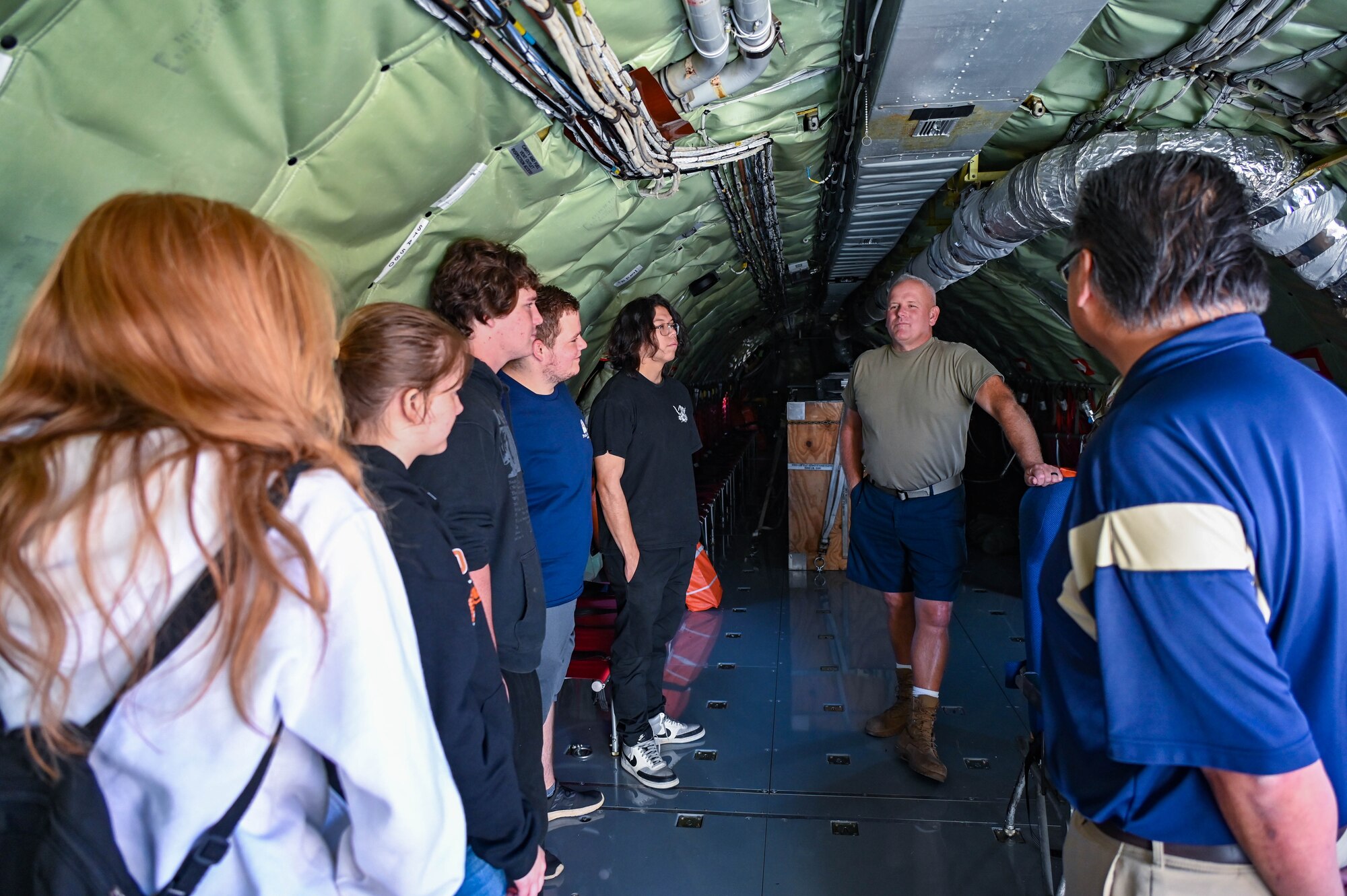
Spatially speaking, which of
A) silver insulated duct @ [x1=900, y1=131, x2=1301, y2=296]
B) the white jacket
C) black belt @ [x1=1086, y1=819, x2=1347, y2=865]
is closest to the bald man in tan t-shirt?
silver insulated duct @ [x1=900, y1=131, x2=1301, y2=296]

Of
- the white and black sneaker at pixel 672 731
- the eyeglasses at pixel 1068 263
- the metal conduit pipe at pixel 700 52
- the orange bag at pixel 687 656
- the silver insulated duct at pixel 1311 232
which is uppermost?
the metal conduit pipe at pixel 700 52

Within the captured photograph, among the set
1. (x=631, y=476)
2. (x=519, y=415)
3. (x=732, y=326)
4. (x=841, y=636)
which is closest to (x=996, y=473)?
(x=732, y=326)

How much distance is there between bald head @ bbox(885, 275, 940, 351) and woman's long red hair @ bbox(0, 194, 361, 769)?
2.90 metres

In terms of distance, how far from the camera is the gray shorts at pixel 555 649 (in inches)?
111

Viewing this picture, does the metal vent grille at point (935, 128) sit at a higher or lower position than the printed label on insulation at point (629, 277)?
higher

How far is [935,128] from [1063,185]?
616mm

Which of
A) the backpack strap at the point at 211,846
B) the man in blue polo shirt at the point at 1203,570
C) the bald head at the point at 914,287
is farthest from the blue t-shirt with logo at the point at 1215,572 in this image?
the bald head at the point at 914,287

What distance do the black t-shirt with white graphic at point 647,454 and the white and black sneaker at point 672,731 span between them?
846mm

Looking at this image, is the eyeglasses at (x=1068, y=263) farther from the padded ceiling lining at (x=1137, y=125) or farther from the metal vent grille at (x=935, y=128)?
the metal vent grille at (x=935, y=128)

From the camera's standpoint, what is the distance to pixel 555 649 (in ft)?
9.45

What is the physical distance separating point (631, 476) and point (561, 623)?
0.70 meters

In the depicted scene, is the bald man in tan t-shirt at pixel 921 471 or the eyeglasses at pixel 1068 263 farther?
the bald man in tan t-shirt at pixel 921 471

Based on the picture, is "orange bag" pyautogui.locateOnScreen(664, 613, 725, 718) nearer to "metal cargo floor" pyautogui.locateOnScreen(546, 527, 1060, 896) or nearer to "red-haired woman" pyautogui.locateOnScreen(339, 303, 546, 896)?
"metal cargo floor" pyautogui.locateOnScreen(546, 527, 1060, 896)

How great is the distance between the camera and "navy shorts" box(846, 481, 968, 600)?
11.2 feet
